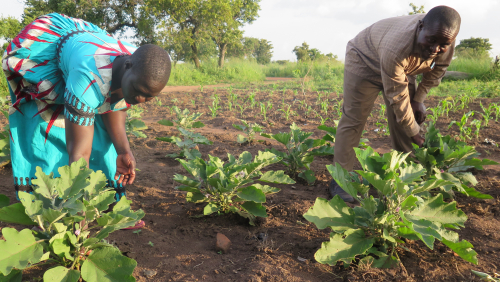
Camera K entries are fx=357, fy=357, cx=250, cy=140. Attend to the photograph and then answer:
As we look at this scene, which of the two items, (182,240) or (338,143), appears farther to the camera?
(338,143)

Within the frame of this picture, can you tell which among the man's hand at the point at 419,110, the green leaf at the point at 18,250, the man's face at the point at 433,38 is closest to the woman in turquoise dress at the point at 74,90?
the green leaf at the point at 18,250

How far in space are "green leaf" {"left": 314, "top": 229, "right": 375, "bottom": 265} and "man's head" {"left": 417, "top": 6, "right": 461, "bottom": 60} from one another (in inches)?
46.0

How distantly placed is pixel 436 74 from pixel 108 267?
2597 millimetres

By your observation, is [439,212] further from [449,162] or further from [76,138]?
[76,138]

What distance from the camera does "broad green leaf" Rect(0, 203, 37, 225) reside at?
56.9 inches

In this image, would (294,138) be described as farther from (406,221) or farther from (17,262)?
(17,262)

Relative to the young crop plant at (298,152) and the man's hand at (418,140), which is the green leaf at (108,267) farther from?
the man's hand at (418,140)

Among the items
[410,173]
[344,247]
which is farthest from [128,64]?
[410,173]

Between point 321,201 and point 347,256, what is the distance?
28 centimetres

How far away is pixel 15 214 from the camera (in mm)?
1470

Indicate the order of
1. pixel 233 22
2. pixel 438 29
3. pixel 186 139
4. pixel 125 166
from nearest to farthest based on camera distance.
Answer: pixel 438 29
pixel 125 166
pixel 186 139
pixel 233 22

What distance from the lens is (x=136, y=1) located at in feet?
58.6

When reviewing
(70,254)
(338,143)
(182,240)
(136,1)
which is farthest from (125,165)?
(136,1)

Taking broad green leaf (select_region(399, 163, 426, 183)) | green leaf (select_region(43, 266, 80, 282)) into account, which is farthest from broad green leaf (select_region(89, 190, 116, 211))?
broad green leaf (select_region(399, 163, 426, 183))
